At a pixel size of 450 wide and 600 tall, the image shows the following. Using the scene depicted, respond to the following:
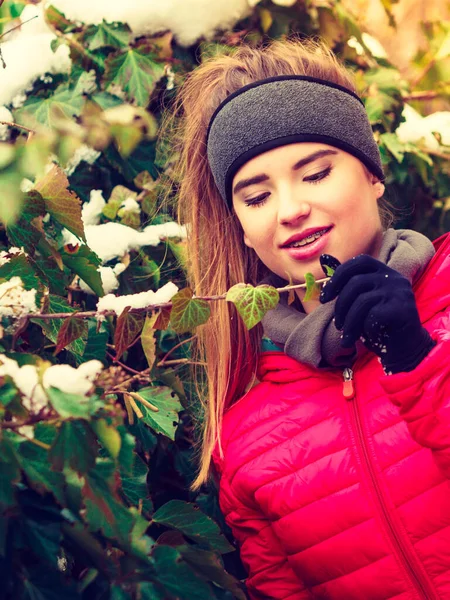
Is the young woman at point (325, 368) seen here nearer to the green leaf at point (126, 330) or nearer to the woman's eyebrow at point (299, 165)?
the woman's eyebrow at point (299, 165)

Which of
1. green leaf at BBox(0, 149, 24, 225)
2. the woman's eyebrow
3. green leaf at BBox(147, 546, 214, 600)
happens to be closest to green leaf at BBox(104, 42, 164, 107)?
the woman's eyebrow

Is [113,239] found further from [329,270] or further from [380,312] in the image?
[380,312]

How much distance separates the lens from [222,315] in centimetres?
195

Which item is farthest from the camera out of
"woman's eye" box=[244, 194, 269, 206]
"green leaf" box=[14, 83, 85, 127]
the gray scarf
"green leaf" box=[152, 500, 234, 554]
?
"green leaf" box=[14, 83, 85, 127]

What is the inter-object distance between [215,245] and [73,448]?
1.24m

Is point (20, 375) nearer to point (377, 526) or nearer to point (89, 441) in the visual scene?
point (89, 441)

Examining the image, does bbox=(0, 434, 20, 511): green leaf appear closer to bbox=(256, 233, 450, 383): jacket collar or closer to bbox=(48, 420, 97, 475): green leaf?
bbox=(48, 420, 97, 475): green leaf

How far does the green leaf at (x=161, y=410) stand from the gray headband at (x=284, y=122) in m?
0.62

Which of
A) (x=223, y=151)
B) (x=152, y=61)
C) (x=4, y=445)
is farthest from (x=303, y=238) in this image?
(x=4, y=445)

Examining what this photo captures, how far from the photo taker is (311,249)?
1575 millimetres

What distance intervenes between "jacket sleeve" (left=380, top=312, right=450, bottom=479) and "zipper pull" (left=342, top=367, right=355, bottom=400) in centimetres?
24

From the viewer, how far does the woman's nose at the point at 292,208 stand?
1.55 metres

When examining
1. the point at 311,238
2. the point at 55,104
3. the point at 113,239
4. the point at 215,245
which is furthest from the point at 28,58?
the point at 311,238

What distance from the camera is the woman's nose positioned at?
155 cm
